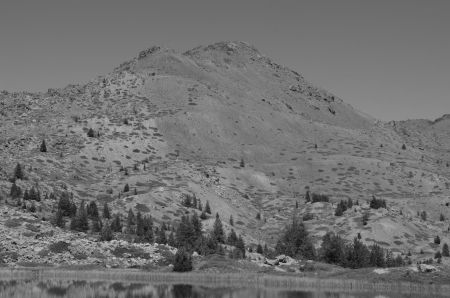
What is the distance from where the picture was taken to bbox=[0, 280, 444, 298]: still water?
218 ft

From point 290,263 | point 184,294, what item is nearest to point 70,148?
point 290,263

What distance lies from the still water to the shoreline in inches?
148

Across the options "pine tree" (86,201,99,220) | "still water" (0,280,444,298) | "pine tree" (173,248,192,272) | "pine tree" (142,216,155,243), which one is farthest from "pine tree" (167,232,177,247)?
"still water" (0,280,444,298)

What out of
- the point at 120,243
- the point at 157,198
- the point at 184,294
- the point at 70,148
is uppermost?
the point at 70,148

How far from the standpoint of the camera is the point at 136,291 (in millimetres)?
71062

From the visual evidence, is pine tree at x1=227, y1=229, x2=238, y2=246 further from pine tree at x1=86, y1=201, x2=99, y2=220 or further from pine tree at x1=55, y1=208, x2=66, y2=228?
pine tree at x1=55, y1=208, x2=66, y2=228

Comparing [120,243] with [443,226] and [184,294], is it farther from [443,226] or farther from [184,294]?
[443,226]

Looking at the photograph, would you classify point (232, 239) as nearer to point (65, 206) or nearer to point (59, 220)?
point (65, 206)

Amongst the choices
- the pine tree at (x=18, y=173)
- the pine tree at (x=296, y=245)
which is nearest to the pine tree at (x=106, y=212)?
the pine tree at (x=18, y=173)

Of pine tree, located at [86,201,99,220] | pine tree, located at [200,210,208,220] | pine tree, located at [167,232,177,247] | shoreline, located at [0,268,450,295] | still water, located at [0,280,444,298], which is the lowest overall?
still water, located at [0,280,444,298]

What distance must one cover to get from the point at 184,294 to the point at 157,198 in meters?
87.5

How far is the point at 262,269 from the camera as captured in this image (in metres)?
91.9

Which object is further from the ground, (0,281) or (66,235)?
(66,235)

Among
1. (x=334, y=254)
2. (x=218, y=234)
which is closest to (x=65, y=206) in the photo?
(x=218, y=234)
